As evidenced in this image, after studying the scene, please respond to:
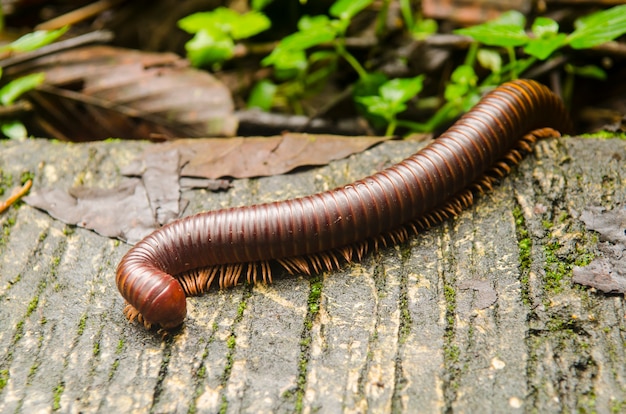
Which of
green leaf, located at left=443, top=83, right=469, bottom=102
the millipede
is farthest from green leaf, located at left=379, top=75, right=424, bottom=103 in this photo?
the millipede

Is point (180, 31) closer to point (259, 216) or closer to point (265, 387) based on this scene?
point (259, 216)

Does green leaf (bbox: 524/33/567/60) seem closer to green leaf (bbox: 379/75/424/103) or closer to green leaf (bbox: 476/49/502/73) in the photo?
green leaf (bbox: 379/75/424/103)

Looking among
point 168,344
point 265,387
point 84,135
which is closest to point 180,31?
point 84,135

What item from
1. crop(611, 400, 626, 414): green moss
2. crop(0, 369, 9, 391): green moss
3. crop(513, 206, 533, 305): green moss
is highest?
crop(0, 369, 9, 391): green moss

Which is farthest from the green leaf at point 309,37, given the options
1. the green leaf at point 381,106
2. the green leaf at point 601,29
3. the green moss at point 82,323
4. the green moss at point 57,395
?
the green moss at point 57,395

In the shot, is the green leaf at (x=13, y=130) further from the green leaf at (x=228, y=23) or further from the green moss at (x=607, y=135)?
the green moss at (x=607, y=135)

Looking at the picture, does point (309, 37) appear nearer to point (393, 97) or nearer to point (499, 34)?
point (393, 97)
